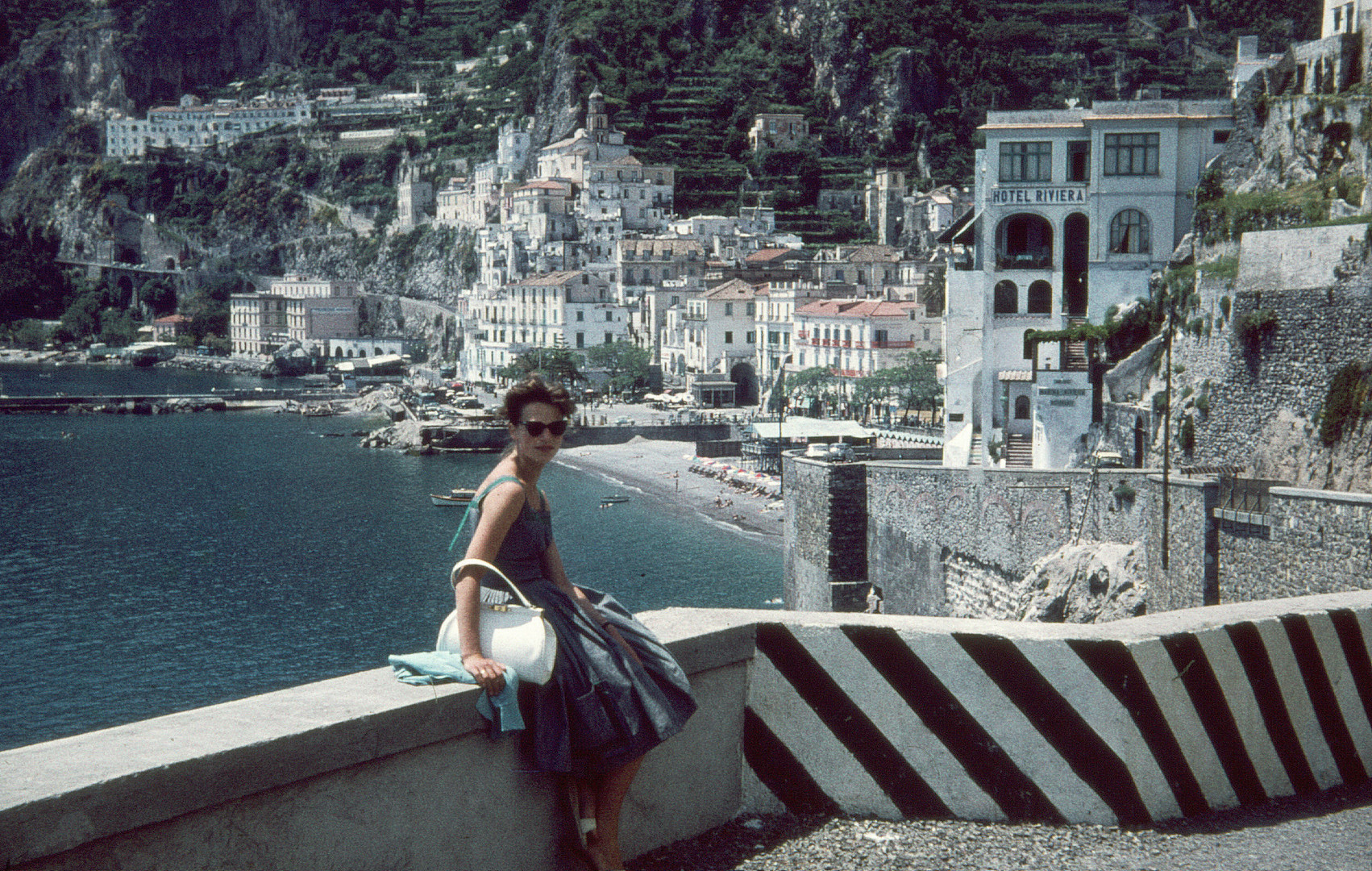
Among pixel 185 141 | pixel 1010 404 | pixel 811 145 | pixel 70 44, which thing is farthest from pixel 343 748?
pixel 70 44

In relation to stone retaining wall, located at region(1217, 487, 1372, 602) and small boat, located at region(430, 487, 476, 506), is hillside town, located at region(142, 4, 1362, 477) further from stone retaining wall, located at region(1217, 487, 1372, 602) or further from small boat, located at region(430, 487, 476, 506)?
small boat, located at region(430, 487, 476, 506)

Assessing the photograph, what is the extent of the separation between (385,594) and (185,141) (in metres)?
133

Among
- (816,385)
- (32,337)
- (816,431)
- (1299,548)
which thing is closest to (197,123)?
(32,337)

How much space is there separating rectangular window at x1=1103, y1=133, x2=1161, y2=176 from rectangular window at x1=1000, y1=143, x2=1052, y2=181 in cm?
103

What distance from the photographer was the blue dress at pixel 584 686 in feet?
11.3

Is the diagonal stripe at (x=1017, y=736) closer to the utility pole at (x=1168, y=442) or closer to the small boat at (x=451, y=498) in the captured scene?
the utility pole at (x=1168, y=442)

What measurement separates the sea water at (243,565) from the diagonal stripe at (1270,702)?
21013 millimetres

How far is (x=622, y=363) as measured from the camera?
77.4m

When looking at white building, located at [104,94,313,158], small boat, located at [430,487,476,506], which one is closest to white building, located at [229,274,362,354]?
white building, located at [104,94,313,158]

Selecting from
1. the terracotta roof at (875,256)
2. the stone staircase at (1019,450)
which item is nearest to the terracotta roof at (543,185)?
the terracotta roof at (875,256)

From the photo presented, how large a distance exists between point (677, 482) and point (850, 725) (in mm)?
45529

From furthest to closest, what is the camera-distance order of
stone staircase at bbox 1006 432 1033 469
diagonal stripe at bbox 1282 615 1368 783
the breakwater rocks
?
1. the breakwater rocks
2. stone staircase at bbox 1006 432 1033 469
3. diagonal stripe at bbox 1282 615 1368 783

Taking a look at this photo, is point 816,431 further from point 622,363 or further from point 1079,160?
point 622,363

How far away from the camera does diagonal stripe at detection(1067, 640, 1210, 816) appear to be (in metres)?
4.07
